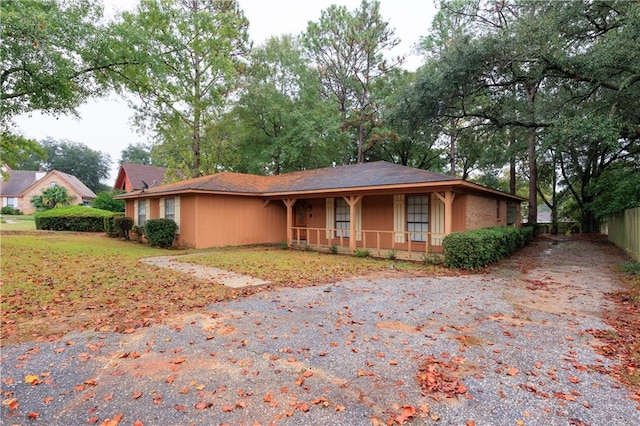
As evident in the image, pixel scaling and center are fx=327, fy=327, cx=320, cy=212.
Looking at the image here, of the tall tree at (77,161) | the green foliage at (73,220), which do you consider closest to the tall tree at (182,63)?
the green foliage at (73,220)

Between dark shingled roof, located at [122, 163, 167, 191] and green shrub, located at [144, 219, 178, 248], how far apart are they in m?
19.9

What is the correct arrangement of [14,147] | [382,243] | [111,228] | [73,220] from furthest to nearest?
[73,220] < [111,228] < [14,147] < [382,243]

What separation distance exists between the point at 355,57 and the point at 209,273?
21.6 m

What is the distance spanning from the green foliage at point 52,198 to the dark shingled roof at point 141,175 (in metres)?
6.90

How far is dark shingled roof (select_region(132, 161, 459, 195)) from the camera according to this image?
11.1m

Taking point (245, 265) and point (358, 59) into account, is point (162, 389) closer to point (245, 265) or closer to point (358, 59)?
point (245, 265)

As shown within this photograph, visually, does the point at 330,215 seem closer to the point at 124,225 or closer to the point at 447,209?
the point at 447,209

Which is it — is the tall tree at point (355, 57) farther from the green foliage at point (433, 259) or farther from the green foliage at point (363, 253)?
the green foliage at point (433, 259)

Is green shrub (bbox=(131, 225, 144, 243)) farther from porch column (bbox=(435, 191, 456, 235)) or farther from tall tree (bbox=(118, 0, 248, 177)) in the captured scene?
porch column (bbox=(435, 191, 456, 235))

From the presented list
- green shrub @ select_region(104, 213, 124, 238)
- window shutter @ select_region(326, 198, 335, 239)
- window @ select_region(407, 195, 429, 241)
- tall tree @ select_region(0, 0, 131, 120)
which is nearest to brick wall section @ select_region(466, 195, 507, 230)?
window @ select_region(407, 195, 429, 241)

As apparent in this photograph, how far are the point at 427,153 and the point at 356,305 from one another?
2309cm

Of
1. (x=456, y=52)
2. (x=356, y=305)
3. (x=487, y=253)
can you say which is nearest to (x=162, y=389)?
(x=356, y=305)

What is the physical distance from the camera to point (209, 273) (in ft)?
26.3

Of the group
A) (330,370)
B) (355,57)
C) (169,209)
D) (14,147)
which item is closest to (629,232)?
(330,370)
